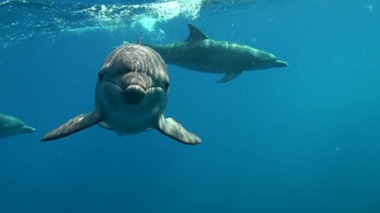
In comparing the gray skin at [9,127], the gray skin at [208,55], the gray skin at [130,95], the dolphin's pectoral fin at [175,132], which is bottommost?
the gray skin at [9,127]

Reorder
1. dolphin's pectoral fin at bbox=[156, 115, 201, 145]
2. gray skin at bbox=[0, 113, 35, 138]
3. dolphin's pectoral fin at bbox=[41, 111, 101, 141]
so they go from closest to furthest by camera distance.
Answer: dolphin's pectoral fin at bbox=[41, 111, 101, 141] → dolphin's pectoral fin at bbox=[156, 115, 201, 145] → gray skin at bbox=[0, 113, 35, 138]

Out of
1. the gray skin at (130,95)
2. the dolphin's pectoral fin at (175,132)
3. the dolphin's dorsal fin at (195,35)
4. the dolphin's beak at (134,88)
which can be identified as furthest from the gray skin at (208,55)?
the dolphin's beak at (134,88)

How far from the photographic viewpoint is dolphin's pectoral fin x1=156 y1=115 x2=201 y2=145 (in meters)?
5.28

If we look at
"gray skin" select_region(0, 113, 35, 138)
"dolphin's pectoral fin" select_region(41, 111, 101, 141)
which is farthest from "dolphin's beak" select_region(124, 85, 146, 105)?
"gray skin" select_region(0, 113, 35, 138)

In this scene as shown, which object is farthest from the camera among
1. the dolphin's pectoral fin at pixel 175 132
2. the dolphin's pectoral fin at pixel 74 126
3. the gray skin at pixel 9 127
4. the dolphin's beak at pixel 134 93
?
the gray skin at pixel 9 127

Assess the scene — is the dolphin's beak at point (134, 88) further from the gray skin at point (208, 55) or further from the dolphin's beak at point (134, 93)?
the gray skin at point (208, 55)

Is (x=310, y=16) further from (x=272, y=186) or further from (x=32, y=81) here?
(x=32, y=81)

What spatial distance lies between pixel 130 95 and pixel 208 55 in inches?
339

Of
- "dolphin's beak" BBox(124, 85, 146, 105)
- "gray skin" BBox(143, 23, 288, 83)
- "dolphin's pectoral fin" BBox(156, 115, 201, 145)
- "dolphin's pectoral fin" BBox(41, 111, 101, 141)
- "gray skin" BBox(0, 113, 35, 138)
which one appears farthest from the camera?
"gray skin" BBox(143, 23, 288, 83)

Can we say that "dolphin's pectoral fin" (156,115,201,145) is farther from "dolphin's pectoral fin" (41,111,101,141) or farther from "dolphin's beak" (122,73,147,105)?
"dolphin's beak" (122,73,147,105)

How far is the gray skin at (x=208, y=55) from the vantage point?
1204 centimetres

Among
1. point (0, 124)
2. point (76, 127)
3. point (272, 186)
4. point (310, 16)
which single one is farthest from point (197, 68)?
point (310, 16)

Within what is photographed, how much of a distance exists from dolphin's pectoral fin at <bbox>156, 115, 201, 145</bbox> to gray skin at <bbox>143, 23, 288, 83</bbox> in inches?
252

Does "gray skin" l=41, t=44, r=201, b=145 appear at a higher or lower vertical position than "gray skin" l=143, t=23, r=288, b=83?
higher
